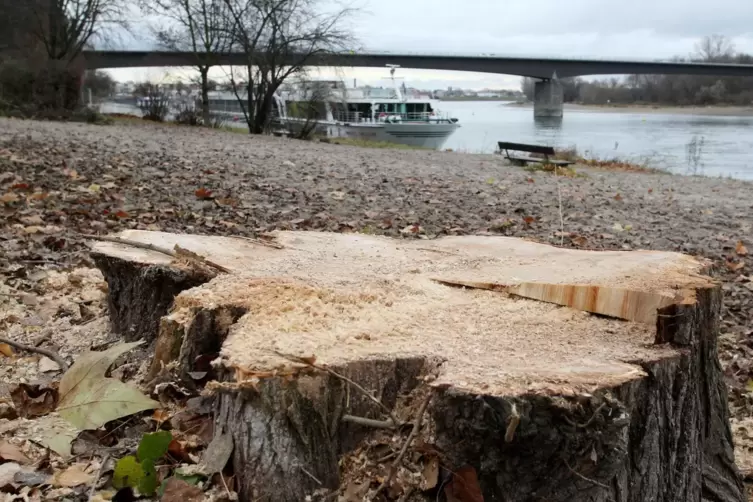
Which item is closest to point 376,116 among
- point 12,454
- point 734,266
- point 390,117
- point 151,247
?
point 390,117

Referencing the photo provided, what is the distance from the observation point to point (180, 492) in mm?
1512

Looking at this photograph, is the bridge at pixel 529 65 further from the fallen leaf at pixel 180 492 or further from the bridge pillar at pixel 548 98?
the fallen leaf at pixel 180 492

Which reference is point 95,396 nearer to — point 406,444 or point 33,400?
point 33,400

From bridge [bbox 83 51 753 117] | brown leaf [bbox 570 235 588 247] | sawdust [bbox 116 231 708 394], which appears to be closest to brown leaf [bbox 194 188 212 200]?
brown leaf [bbox 570 235 588 247]

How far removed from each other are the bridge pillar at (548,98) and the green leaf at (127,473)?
3090 cm

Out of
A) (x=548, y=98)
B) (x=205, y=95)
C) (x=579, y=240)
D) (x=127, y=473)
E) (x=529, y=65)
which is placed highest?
(x=529, y=65)

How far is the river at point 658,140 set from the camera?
18.1 metres

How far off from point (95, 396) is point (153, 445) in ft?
0.94

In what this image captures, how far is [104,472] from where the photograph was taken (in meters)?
1.61

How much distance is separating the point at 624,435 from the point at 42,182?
17.1ft

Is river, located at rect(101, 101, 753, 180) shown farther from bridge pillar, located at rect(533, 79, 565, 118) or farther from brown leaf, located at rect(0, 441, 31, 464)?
brown leaf, located at rect(0, 441, 31, 464)

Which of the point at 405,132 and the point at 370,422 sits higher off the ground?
the point at 405,132

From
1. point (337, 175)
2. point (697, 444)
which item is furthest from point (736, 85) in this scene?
point (697, 444)

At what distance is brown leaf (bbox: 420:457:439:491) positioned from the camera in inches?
57.6
